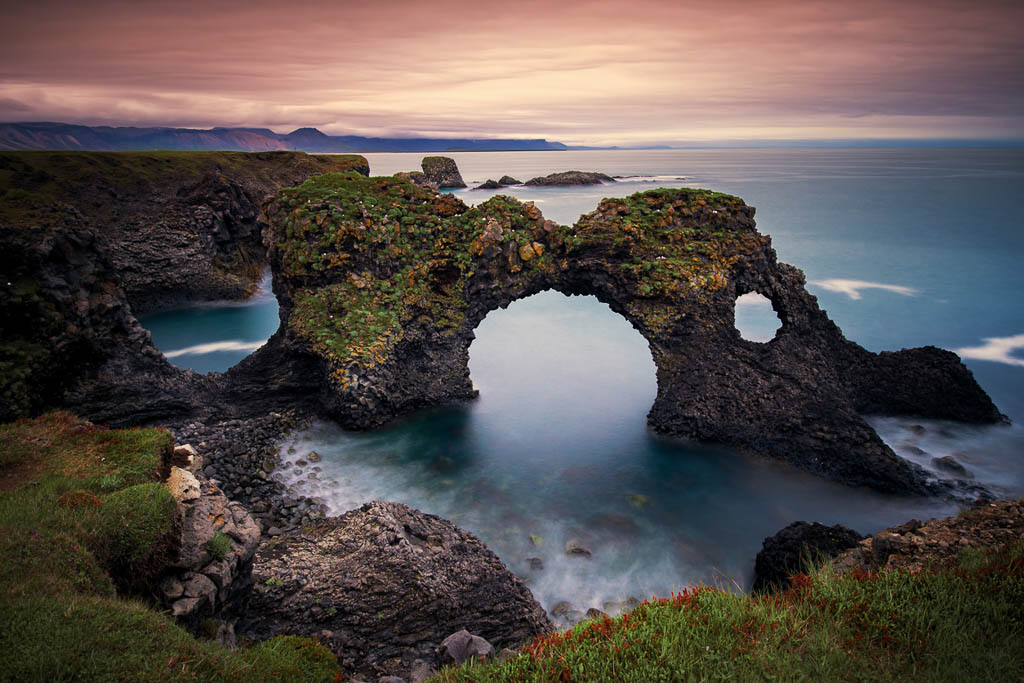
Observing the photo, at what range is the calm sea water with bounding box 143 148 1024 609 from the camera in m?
18.8

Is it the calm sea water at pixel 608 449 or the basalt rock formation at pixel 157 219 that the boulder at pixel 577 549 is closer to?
the calm sea water at pixel 608 449

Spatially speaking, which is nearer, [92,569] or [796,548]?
[92,569]

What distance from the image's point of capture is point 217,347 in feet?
128

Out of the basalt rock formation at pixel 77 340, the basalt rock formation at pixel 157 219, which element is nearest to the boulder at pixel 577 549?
the basalt rock formation at pixel 77 340

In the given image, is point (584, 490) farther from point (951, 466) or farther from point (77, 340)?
point (77, 340)

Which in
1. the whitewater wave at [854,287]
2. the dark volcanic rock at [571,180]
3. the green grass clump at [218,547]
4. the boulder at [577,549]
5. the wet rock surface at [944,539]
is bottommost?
the boulder at [577,549]

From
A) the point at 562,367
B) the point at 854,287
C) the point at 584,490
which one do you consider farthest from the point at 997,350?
the point at 584,490

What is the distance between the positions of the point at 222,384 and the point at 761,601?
25.7 m

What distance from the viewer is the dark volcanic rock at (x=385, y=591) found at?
12.2m

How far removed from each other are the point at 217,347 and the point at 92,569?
34.4 m

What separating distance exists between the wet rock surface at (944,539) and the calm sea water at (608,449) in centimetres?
722

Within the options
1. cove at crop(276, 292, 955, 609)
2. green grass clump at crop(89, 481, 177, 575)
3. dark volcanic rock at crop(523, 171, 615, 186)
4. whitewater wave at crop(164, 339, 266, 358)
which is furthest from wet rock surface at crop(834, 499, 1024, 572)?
dark volcanic rock at crop(523, 171, 615, 186)

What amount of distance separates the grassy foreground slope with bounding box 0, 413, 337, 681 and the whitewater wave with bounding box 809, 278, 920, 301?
5181 centimetres

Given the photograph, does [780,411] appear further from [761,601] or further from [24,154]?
[24,154]
